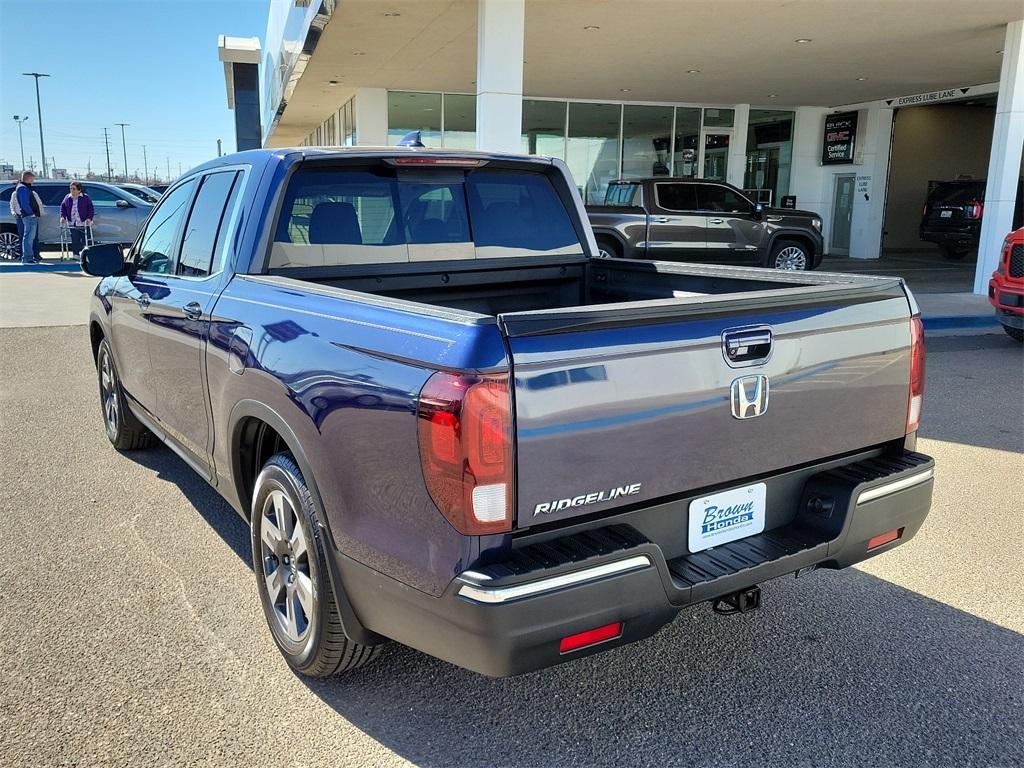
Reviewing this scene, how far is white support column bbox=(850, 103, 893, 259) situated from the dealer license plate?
21790mm

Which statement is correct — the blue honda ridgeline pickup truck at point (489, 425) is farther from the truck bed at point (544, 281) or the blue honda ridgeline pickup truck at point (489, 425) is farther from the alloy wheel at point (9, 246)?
the alloy wheel at point (9, 246)

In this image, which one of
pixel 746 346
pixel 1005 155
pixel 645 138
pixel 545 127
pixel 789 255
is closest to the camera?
pixel 746 346

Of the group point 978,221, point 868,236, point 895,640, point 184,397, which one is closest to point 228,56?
point 868,236

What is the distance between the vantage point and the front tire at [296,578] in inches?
109

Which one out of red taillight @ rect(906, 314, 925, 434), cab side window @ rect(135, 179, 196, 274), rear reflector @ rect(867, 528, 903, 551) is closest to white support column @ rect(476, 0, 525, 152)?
cab side window @ rect(135, 179, 196, 274)

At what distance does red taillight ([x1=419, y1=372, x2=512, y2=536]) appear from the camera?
2.16 meters

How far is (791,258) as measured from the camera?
15906 millimetres

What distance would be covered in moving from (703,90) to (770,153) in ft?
15.3

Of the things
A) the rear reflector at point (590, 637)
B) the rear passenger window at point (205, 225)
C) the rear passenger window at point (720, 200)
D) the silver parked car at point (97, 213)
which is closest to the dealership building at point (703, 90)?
the rear passenger window at point (720, 200)

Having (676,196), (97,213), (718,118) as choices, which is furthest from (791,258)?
(97,213)

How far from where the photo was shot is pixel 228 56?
100.0ft

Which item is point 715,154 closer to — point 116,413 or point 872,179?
point 872,179

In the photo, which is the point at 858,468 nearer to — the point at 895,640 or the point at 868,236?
the point at 895,640

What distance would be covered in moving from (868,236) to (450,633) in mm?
22808
